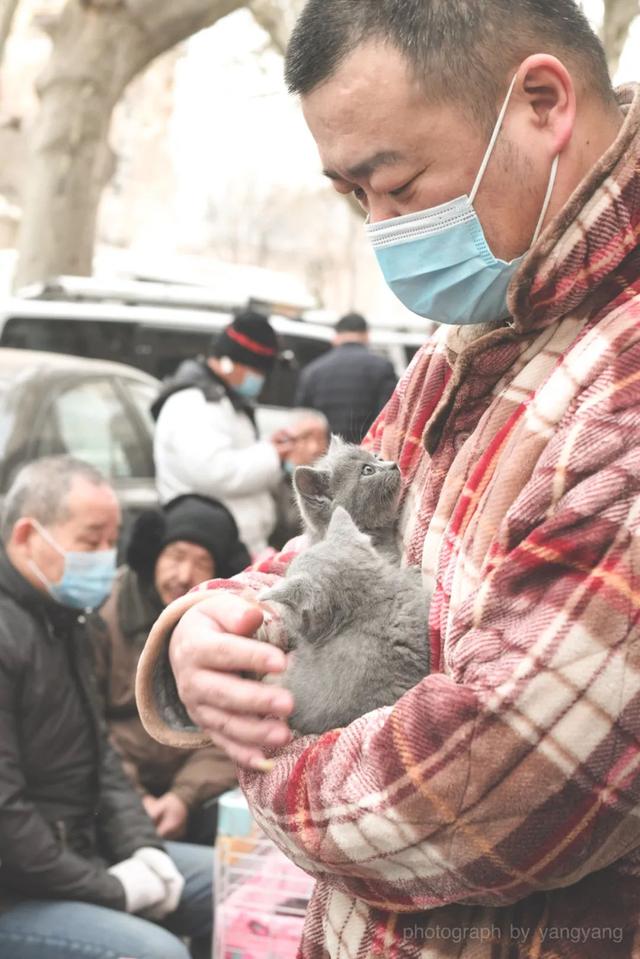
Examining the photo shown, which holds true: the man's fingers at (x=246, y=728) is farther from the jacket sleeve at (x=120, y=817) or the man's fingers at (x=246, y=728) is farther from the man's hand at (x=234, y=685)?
the jacket sleeve at (x=120, y=817)

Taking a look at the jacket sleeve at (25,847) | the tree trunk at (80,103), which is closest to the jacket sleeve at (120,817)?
the jacket sleeve at (25,847)

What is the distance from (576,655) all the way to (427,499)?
528 mm

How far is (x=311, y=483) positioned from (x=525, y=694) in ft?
3.90

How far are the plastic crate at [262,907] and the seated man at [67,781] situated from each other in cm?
72

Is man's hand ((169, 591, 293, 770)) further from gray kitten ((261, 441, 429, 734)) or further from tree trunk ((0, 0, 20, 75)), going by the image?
tree trunk ((0, 0, 20, 75))

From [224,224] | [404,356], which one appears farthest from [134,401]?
[224,224]

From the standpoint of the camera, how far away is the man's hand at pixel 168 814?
4.77 meters

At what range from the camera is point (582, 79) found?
1.59 metres

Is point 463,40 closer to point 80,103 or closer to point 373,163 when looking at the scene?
point 373,163

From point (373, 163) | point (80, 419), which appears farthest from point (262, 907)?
point (80, 419)

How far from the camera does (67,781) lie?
410 cm

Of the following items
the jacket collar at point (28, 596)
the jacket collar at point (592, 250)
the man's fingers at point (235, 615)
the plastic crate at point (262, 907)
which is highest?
the jacket collar at point (592, 250)

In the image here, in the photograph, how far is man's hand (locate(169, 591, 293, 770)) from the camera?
1492 mm

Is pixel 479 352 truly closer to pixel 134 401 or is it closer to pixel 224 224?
pixel 134 401
